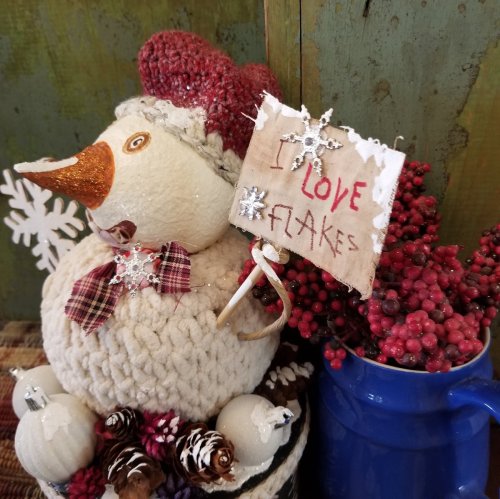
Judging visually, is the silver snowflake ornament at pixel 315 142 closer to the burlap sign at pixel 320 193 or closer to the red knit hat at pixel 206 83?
the burlap sign at pixel 320 193

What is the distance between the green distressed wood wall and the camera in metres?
0.67

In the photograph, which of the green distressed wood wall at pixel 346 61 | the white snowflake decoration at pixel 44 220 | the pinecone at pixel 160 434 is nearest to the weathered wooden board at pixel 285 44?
the green distressed wood wall at pixel 346 61

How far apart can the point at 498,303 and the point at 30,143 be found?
3.05 feet

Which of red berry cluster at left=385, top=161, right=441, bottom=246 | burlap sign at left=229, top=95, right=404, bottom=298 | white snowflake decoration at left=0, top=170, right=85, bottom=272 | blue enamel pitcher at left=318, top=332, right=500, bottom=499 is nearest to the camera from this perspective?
burlap sign at left=229, top=95, right=404, bottom=298

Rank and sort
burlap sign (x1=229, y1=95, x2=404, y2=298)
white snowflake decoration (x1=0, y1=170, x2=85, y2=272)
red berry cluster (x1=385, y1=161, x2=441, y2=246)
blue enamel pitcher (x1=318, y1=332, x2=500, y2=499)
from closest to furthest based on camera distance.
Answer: burlap sign (x1=229, y1=95, x2=404, y2=298) < blue enamel pitcher (x1=318, y1=332, x2=500, y2=499) < red berry cluster (x1=385, y1=161, x2=441, y2=246) < white snowflake decoration (x1=0, y1=170, x2=85, y2=272)

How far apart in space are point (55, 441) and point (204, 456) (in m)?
0.19

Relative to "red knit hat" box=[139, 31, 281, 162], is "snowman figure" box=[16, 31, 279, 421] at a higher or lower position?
lower

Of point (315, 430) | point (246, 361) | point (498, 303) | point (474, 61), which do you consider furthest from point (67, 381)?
point (474, 61)

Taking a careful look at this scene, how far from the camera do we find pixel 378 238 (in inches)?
18.5

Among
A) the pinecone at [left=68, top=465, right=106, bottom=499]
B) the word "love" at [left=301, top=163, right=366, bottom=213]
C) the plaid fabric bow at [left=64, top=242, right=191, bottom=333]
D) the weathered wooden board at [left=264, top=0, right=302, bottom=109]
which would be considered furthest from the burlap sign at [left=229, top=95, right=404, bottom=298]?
the pinecone at [left=68, top=465, right=106, bottom=499]

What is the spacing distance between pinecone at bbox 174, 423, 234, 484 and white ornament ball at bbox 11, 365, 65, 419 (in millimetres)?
237

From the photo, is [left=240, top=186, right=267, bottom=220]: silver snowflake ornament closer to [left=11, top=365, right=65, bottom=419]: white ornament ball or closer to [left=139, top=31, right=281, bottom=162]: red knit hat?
[left=139, top=31, right=281, bottom=162]: red knit hat

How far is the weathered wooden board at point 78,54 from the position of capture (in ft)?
2.76

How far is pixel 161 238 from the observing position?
627mm
